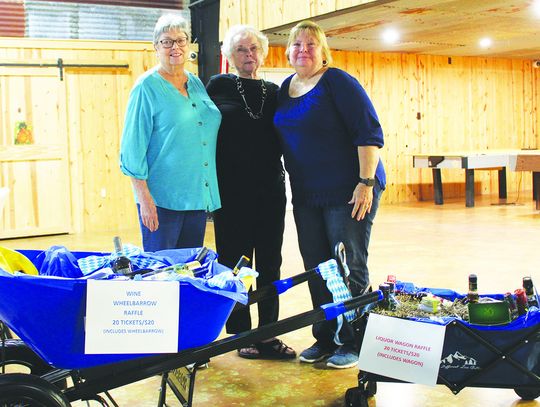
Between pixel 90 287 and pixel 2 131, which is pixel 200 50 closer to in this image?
pixel 2 131

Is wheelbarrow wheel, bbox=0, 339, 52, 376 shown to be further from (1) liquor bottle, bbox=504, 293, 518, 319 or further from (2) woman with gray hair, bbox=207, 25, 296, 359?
(1) liquor bottle, bbox=504, 293, 518, 319

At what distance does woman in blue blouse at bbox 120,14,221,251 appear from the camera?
→ 9.99ft

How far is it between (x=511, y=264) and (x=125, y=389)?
3.75m

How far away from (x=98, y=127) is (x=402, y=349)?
279 inches

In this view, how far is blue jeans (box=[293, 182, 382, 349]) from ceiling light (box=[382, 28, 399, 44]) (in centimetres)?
595

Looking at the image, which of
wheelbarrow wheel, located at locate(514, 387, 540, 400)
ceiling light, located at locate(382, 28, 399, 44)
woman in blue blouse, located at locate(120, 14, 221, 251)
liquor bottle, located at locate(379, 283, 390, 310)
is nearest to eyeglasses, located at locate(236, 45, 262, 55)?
woman in blue blouse, located at locate(120, 14, 221, 251)

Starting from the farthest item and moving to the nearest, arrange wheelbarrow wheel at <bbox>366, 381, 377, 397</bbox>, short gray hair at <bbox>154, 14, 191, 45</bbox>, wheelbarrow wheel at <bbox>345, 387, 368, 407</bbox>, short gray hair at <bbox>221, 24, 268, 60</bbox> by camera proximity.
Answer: short gray hair at <bbox>221, 24, 268, 60</bbox> → short gray hair at <bbox>154, 14, 191, 45</bbox> → wheelbarrow wheel at <bbox>366, 381, 377, 397</bbox> → wheelbarrow wheel at <bbox>345, 387, 368, 407</bbox>

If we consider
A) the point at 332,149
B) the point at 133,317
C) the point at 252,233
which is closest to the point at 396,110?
the point at 252,233

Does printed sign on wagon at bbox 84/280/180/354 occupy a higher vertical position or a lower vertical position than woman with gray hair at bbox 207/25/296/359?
lower

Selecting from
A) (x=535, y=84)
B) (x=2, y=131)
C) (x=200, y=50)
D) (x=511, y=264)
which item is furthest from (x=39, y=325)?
(x=535, y=84)

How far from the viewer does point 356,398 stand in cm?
270

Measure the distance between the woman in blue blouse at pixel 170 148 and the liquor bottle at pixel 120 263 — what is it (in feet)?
2.07

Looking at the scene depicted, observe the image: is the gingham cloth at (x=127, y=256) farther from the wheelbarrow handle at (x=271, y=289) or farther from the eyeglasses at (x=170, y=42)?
the eyeglasses at (x=170, y=42)

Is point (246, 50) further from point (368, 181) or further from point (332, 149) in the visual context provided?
point (368, 181)
